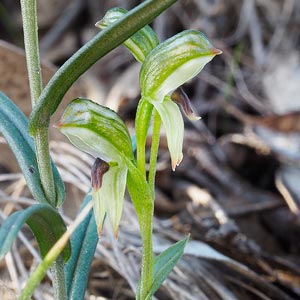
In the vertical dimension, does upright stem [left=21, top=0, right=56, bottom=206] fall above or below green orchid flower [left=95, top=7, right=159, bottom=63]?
below

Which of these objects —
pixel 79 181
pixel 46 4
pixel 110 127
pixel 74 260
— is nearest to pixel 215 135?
pixel 79 181

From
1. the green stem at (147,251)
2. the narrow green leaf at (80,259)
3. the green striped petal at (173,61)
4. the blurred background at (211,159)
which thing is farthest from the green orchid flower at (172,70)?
A: the blurred background at (211,159)

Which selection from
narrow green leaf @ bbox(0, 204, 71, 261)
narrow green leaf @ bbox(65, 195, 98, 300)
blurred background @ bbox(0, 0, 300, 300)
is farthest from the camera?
blurred background @ bbox(0, 0, 300, 300)

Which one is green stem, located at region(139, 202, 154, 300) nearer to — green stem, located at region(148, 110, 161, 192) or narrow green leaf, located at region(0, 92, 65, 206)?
green stem, located at region(148, 110, 161, 192)

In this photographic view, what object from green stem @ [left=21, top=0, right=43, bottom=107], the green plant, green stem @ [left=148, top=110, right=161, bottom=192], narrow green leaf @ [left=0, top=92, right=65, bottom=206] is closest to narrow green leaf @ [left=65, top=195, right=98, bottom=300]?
the green plant

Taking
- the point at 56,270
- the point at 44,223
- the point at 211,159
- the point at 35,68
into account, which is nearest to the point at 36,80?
the point at 35,68

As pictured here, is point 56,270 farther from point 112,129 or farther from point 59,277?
point 112,129

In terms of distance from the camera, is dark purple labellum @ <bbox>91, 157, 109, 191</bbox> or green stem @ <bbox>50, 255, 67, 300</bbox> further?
green stem @ <bbox>50, 255, 67, 300</bbox>

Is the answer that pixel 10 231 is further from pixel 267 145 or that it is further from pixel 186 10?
pixel 186 10
